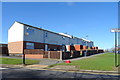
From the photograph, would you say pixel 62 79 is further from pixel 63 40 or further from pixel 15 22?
pixel 63 40

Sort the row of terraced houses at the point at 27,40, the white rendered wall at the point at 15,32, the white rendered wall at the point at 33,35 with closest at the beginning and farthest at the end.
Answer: the row of terraced houses at the point at 27,40
the white rendered wall at the point at 15,32
the white rendered wall at the point at 33,35

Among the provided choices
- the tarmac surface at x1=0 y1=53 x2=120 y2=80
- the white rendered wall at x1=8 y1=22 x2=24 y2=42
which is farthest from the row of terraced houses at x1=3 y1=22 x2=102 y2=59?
the tarmac surface at x1=0 y1=53 x2=120 y2=80

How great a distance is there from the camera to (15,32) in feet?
121

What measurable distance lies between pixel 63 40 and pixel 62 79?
154 feet

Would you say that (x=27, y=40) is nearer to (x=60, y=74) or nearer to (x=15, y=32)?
(x=15, y=32)

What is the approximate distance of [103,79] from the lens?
8.52 meters

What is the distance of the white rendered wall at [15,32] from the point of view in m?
35.1

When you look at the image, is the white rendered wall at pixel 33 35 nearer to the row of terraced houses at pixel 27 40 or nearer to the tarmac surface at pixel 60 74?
the row of terraced houses at pixel 27 40

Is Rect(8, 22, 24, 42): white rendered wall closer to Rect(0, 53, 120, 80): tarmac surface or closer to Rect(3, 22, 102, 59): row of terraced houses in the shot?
Rect(3, 22, 102, 59): row of terraced houses

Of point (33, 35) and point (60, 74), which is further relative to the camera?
point (33, 35)

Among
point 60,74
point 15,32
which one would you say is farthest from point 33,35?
point 60,74

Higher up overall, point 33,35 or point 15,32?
point 15,32

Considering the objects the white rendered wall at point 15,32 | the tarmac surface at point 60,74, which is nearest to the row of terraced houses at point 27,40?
the white rendered wall at point 15,32

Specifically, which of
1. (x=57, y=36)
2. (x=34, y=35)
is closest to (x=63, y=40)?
(x=57, y=36)
